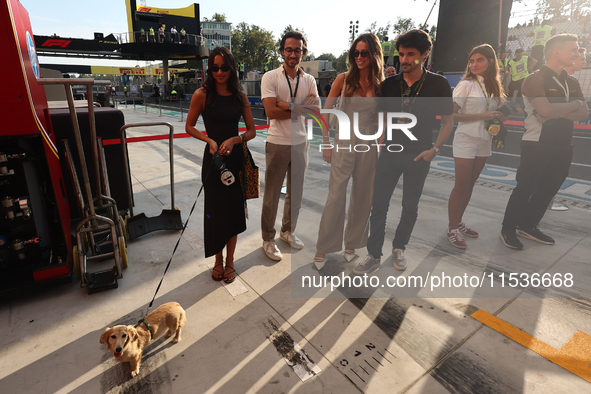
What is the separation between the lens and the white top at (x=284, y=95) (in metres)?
3.21

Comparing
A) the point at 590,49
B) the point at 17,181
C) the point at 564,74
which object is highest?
the point at 590,49

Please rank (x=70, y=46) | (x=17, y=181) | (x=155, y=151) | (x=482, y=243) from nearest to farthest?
(x=17, y=181)
(x=482, y=243)
(x=155, y=151)
(x=70, y=46)

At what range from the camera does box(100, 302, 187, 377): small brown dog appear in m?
1.91

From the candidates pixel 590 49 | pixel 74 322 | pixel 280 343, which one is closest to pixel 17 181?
pixel 74 322

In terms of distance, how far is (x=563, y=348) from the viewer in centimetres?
224

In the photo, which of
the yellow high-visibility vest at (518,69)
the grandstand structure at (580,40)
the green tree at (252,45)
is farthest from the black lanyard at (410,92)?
the green tree at (252,45)

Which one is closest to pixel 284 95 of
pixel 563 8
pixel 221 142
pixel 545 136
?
pixel 221 142

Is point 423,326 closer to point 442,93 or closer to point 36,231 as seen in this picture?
point 442,93

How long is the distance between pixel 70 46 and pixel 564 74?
50959 mm

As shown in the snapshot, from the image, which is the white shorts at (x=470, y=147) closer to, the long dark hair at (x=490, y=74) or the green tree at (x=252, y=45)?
the long dark hair at (x=490, y=74)

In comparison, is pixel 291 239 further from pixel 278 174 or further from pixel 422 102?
pixel 422 102

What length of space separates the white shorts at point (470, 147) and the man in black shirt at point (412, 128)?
2.33 feet

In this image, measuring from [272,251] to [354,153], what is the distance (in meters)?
1.35

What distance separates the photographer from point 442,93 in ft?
9.01
